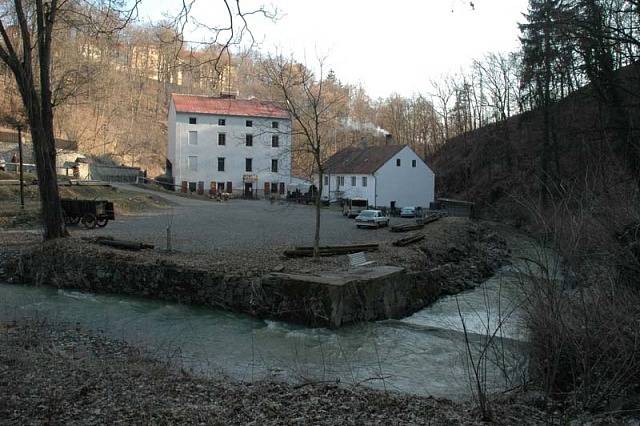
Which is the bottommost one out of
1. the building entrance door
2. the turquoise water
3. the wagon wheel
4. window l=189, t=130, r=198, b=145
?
the turquoise water

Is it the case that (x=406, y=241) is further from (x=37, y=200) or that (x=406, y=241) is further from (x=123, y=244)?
(x=37, y=200)

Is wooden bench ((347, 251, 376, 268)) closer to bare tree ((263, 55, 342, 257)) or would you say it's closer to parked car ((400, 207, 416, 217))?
bare tree ((263, 55, 342, 257))

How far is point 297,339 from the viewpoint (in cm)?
1274

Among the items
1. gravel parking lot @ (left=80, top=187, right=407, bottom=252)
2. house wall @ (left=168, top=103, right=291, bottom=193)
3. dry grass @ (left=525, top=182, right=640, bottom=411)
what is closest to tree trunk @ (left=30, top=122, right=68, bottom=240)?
gravel parking lot @ (left=80, top=187, right=407, bottom=252)

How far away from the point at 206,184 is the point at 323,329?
52611mm

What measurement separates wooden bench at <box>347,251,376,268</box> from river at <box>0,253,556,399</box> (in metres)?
2.66

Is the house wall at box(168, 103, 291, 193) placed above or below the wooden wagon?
above

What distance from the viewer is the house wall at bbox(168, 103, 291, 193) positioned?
2483 inches

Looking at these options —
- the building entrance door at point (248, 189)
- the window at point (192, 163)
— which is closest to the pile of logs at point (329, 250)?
the building entrance door at point (248, 189)

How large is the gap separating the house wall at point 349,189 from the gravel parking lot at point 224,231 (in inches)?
657

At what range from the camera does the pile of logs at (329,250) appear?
19.4 meters

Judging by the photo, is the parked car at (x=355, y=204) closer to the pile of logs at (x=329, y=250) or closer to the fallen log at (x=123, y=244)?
the pile of logs at (x=329, y=250)

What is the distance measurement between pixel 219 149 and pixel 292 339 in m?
54.2

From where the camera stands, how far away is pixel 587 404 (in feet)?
22.0
